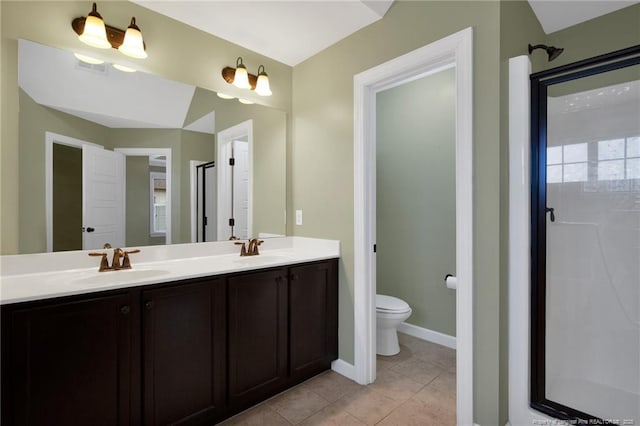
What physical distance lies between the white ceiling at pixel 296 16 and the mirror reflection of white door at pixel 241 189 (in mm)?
814

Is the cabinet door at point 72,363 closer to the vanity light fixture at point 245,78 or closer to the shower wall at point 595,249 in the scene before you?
the vanity light fixture at point 245,78

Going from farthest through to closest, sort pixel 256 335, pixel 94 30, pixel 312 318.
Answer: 1. pixel 312 318
2. pixel 256 335
3. pixel 94 30

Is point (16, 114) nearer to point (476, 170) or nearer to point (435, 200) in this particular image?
point (476, 170)

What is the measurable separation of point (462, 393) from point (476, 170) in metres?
1.20

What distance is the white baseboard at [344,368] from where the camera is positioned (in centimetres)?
221

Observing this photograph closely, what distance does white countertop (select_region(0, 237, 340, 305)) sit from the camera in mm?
1286

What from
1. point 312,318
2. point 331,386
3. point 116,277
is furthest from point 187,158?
point 331,386

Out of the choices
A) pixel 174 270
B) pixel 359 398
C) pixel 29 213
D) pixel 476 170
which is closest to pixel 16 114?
pixel 29 213

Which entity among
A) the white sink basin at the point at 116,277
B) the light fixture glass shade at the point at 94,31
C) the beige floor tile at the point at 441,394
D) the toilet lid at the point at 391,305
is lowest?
the beige floor tile at the point at 441,394

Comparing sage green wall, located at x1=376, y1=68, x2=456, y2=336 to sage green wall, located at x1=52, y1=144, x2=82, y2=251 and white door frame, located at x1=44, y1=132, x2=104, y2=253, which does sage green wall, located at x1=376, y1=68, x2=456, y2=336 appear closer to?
sage green wall, located at x1=52, y1=144, x2=82, y2=251

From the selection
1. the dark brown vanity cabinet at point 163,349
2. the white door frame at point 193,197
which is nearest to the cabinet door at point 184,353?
the dark brown vanity cabinet at point 163,349

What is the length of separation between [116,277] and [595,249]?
288cm

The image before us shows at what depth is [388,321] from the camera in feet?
8.21

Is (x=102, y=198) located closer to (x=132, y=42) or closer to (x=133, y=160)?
(x=133, y=160)
